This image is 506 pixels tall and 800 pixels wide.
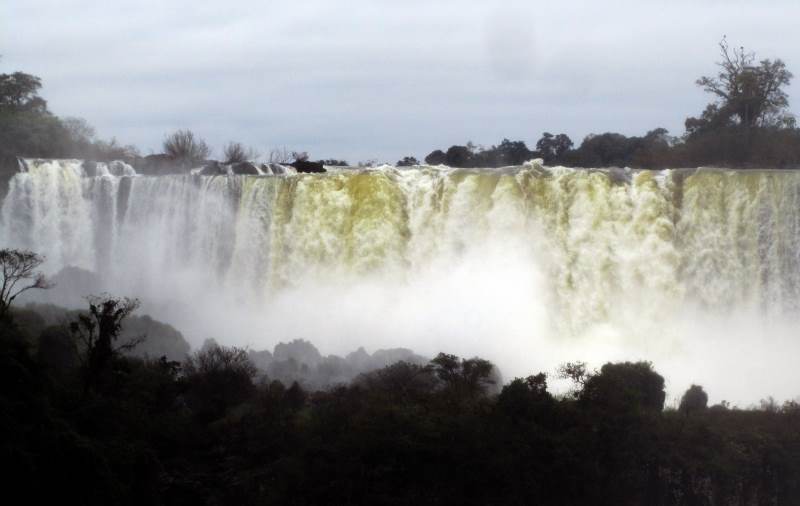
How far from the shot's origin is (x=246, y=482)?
92.4 ft

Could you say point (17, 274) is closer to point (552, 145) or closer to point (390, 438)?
point (390, 438)

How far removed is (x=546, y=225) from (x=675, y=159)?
16.8m

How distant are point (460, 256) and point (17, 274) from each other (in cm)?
1296

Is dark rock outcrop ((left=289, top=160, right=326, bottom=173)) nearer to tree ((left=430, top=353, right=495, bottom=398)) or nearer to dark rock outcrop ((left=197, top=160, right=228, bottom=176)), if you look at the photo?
dark rock outcrop ((left=197, top=160, right=228, bottom=176))

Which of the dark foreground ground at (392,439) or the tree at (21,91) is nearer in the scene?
the dark foreground ground at (392,439)

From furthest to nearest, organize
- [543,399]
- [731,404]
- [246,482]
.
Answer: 1. [731,404]
2. [543,399]
3. [246,482]

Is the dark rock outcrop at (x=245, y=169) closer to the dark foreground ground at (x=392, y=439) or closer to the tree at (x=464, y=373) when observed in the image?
the tree at (x=464, y=373)

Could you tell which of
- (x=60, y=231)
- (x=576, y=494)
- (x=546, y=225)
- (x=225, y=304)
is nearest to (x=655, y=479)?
(x=576, y=494)

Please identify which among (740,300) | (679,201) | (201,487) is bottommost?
(201,487)

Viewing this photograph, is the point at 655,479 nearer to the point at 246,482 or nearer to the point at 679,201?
the point at 246,482

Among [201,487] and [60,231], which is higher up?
[60,231]

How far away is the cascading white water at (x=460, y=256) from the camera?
37.8m

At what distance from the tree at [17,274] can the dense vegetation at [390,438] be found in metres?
1.69

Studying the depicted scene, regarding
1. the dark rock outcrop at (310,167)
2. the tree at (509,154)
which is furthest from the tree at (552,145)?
the dark rock outcrop at (310,167)
